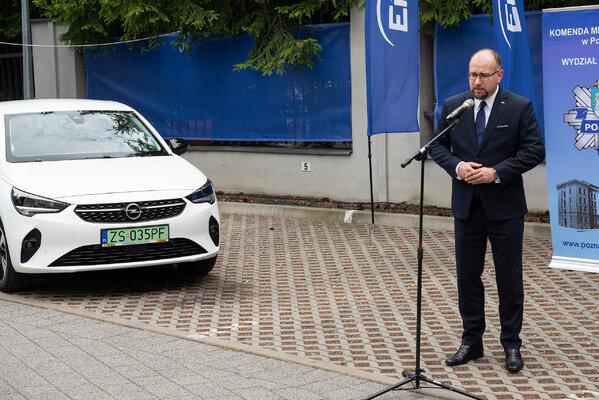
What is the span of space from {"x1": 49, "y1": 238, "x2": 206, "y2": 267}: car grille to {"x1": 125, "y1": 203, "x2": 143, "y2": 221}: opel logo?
0.24 metres

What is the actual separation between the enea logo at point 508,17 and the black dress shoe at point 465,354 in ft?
13.2

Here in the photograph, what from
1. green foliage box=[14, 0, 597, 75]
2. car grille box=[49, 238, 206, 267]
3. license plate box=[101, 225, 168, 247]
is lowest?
car grille box=[49, 238, 206, 267]

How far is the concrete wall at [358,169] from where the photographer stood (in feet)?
41.5

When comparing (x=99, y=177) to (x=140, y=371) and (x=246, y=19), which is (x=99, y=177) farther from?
(x=246, y=19)

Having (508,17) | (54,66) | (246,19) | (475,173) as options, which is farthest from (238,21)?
(475,173)

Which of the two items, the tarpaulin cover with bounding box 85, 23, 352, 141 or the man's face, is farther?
the tarpaulin cover with bounding box 85, 23, 352, 141

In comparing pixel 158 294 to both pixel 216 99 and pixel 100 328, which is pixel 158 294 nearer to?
pixel 100 328

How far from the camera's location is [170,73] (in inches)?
621

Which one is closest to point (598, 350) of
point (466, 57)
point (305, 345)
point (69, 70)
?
point (305, 345)

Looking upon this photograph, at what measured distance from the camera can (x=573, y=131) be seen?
8.57 meters

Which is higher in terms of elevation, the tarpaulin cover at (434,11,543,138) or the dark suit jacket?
the tarpaulin cover at (434,11,543,138)

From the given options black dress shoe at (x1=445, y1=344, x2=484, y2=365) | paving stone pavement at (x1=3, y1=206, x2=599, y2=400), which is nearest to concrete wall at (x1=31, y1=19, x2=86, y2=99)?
paving stone pavement at (x1=3, y1=206, x2=599, y2=400)

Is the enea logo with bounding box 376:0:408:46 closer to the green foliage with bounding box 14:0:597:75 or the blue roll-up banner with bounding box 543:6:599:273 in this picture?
the blue roll-up banner with bounding box 543:6:599:273

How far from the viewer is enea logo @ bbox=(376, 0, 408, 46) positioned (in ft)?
31.0
